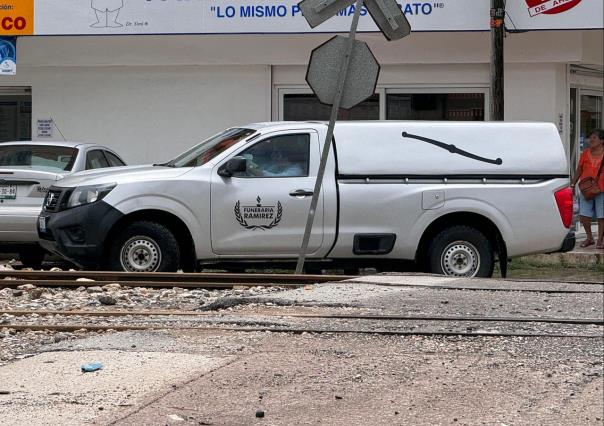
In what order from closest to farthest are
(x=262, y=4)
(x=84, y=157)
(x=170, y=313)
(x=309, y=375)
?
(x=309, y=375)
(x=170, y=313)
(x=84, y=157)
(x=262, y=4)

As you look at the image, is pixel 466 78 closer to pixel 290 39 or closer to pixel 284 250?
pixel 290 39

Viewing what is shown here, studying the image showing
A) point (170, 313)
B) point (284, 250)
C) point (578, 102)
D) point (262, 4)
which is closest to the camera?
point (170, 313)

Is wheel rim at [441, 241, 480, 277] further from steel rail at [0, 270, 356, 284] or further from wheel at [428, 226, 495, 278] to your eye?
steel rail at [0, 270, 356, 284]

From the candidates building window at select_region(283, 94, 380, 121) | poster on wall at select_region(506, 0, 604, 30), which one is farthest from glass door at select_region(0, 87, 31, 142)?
poster on wall at select_region(506, 0, 604, 30)

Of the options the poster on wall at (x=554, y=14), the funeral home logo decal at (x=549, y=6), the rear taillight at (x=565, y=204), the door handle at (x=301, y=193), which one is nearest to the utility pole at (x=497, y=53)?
the poster on wall at (x=554, y=14)

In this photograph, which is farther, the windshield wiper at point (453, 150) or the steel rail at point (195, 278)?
the windshield wiper at point (453, 150)

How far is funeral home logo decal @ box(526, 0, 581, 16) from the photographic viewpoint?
18078 millimetres

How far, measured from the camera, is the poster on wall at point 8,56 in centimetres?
1978

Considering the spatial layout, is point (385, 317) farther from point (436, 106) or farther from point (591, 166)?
point (436, 106)

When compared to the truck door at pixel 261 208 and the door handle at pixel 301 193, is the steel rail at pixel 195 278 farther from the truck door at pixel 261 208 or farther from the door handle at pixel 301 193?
the door handle at pixel 301 193

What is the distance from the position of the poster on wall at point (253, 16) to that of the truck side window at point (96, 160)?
4.01m

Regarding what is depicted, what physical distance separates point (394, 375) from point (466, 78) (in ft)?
41.7

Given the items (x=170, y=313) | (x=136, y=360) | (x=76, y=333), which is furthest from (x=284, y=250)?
(x=136, y=360)

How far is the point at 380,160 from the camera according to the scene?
40.8 feet
